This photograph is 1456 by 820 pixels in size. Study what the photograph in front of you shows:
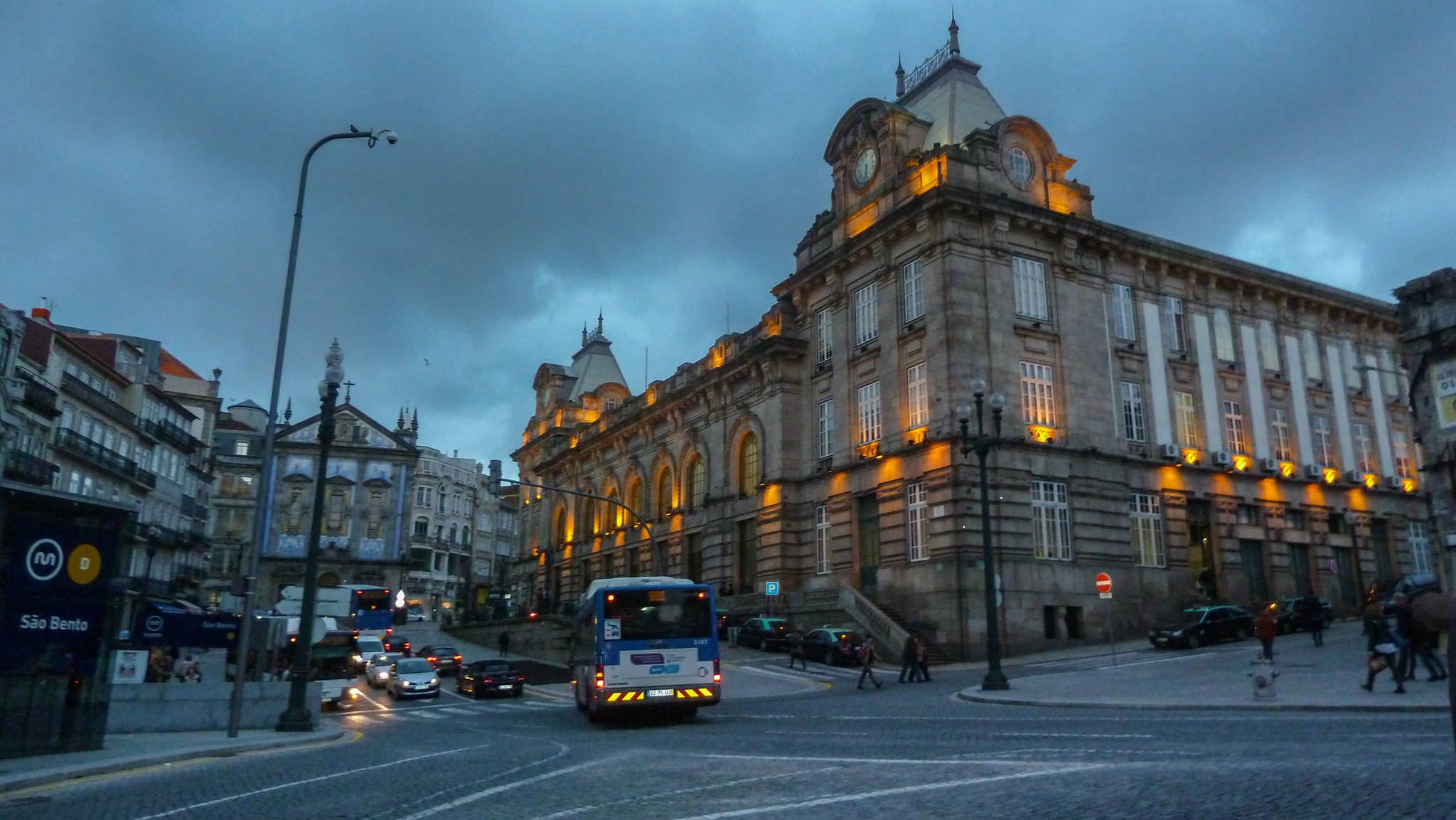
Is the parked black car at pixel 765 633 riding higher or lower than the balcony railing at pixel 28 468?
lower

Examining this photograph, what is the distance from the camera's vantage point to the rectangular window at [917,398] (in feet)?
124

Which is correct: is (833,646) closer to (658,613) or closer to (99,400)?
(658,613)

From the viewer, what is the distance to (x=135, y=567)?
54.8m

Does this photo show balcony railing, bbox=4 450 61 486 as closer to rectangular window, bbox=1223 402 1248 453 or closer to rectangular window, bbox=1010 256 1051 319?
rectangular window, bbox=1010 256 1051 319

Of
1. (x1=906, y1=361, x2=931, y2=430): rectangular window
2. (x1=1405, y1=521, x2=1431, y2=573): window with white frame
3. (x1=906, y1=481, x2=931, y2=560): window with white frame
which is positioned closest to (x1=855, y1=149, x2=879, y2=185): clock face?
(x1=906, y1=361, x2=931, y2=430): rectangular window

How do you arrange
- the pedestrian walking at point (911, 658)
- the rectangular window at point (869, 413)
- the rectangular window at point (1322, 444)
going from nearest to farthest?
the pedestrian walking at point (911, 658), the rectangular window at point (869, 413), the rectangular window at point (1322, 444)

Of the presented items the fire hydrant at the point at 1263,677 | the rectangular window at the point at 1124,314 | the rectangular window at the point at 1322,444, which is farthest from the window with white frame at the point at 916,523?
the rectangular window at the point at 1322,444

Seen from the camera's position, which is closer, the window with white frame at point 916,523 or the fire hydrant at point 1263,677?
the fire hydrant at point 1263,677

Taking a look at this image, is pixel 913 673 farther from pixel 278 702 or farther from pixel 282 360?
pixel 282 360

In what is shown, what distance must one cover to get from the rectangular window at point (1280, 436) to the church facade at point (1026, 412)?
129 millimetres

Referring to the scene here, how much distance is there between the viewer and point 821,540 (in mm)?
43625

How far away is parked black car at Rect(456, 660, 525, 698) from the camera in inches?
1262

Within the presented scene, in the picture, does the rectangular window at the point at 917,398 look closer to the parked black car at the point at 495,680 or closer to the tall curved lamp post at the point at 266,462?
the parked black car at the point at 495,680

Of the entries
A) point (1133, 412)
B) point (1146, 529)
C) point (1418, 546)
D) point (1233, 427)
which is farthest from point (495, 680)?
point (1418, 546)
